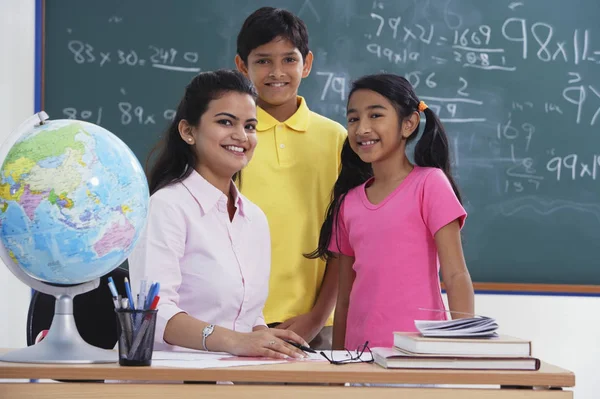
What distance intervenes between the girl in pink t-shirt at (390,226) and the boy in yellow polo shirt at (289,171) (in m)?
→ 0.09

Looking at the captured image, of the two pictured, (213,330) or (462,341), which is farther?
(213,330)

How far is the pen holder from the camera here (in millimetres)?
1470

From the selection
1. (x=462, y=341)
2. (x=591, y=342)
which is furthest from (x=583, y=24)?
(x=462, y=341)

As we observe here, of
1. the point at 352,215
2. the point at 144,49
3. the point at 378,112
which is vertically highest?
the point at 144,49

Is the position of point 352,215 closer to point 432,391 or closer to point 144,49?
point 432,391

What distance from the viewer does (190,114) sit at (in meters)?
2.12

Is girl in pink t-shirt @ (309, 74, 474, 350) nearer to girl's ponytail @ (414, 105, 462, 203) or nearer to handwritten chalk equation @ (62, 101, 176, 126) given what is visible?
girl's ponytail @ (414, 105, 462, 203)

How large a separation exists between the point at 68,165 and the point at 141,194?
0.16 m

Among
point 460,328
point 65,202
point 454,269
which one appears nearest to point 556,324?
point 454,269

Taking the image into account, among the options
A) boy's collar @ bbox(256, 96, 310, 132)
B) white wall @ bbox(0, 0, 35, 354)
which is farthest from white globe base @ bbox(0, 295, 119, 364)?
white wall @ bbox(0, 0, 35, 354)

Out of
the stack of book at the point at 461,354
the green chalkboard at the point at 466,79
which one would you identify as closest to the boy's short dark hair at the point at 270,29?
the green chalkboard at the point at 466,79

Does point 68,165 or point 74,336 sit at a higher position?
point 68,165

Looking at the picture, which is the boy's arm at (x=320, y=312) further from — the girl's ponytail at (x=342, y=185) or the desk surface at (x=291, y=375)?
the desk surface at (x=291, y=375)

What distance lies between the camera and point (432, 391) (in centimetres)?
144
